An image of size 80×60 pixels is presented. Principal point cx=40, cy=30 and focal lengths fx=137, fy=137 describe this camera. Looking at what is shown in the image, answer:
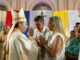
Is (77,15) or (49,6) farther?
(49,6)

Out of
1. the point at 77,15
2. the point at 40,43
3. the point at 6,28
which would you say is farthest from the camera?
the point at 77,15

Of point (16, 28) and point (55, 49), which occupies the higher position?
point (16, 28)

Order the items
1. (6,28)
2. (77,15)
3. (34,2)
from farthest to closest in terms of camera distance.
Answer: (34,2) < (77,15) < (6,28)

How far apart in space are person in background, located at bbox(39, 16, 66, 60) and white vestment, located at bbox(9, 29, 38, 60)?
0.97 feet

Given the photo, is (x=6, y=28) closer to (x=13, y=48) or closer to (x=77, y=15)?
(x=13, y=48)

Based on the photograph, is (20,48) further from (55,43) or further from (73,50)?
(73,50)

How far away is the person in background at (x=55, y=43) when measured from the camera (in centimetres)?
224

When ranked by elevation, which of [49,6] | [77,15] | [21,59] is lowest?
[21,59]

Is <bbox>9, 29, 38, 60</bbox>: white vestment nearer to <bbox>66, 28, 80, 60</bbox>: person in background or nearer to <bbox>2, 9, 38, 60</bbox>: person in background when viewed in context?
<bbox>2, 9, 38, 60</bbox>: person in background

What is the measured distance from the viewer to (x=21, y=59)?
244 cm

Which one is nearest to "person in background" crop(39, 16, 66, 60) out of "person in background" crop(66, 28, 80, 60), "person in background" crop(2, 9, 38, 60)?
"person in background" crop(66, 28, 80, 60)

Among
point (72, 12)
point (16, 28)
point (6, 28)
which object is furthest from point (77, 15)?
point (16, 28)

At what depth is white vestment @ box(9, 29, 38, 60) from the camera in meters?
2.46

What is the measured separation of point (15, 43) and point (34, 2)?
5.59 m
